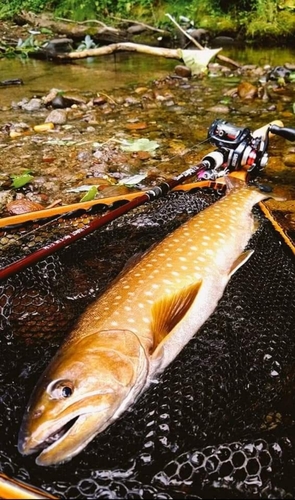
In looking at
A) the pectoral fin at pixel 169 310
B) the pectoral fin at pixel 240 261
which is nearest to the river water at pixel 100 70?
the pectoral fin at pixel 240 261

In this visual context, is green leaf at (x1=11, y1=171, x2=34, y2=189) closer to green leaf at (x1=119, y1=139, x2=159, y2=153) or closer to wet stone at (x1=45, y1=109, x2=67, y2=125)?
green leaf at (x1=119, y1=139, x2=159, y2=153)

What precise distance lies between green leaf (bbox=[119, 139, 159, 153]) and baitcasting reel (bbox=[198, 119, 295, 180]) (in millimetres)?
1893

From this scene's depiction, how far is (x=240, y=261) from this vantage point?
3021mm

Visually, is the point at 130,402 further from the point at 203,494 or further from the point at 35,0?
the point at 35,0

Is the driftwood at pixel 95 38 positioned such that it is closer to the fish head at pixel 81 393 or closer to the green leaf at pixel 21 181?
the green leaf at pixel 21 181

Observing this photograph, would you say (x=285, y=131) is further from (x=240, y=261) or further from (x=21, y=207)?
(x=21, y=207)

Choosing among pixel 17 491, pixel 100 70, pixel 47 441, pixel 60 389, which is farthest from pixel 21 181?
pixel 100 70

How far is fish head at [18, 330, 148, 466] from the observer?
183 cm

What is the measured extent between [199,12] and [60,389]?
17458 millimetres

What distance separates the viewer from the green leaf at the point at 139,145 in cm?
603

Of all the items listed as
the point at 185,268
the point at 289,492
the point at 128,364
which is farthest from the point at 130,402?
the point at 185,268

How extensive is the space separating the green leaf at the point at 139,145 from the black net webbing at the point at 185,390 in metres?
2.89

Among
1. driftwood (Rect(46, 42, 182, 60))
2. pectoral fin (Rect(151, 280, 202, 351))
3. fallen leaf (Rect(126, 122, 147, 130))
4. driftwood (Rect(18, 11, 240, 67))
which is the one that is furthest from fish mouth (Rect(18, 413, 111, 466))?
driftwood (Rect(46, 42, 182, 60))

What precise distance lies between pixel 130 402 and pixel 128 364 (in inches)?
6.3
